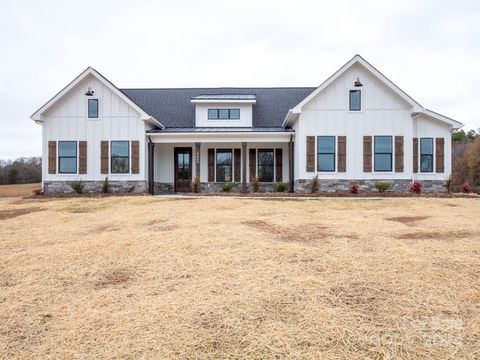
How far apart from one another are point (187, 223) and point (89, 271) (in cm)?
318

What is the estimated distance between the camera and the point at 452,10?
19.5m

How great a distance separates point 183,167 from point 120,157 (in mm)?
3475

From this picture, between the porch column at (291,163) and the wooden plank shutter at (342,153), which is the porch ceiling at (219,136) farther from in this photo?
the wooden plank shutter at (342,153)

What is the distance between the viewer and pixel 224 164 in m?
18.4

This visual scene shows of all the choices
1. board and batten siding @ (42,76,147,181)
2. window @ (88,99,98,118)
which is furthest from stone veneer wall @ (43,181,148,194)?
window @ (88,99,98,118)

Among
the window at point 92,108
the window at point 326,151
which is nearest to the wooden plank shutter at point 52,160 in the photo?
the window at point 92,108

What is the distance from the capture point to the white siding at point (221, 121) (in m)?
19.0

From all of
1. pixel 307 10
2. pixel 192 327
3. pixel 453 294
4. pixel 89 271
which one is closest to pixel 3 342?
pixel 192 327

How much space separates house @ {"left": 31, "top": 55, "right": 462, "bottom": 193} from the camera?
1567cm

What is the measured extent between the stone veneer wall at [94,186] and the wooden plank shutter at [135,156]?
62 centimetres

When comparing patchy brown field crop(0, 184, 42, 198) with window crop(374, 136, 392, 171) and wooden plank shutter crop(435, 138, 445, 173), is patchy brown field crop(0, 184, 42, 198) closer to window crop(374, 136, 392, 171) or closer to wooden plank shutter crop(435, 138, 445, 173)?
window crop(374, 136, 392, 171)

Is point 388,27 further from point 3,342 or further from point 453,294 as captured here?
point 3,342

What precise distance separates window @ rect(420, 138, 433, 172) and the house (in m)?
0.05

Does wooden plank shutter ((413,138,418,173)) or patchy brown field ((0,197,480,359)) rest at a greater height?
wooden plank shutter ((413,138,418,173))
